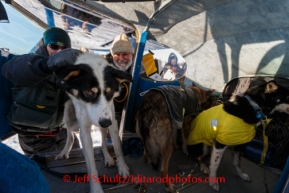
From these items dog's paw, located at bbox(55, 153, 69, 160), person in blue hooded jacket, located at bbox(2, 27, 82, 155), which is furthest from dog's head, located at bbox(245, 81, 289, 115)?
dog's paw, located at bbox(55, 153, 69, 160)

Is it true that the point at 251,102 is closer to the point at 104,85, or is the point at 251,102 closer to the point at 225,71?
the point at 104,85

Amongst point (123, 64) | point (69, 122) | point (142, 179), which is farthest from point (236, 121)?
point (69, 122)

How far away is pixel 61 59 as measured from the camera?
140 cm

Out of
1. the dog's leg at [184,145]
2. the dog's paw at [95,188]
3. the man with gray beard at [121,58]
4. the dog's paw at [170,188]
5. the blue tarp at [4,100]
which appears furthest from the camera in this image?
the dog's leg at [184,145]

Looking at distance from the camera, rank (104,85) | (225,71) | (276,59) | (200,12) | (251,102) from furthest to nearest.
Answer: (225,71), (200,12), (276,59), (251,102), (104,85)

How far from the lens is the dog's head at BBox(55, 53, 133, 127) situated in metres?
1.38

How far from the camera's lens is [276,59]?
9.98ft

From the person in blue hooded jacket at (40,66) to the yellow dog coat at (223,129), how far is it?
5.30 ft

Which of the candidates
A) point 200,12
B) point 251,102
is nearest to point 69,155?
point 251,102

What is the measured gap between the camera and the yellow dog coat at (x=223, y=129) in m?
1.96

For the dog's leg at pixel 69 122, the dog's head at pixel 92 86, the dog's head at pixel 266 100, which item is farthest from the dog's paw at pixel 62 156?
the dog's head at pixel 266 100

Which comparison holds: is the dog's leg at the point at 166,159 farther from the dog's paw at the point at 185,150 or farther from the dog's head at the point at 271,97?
the dog's head at the point at 271,97

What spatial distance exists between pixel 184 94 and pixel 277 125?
1.08 m

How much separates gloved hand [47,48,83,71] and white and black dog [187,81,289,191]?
1626 millimetres
